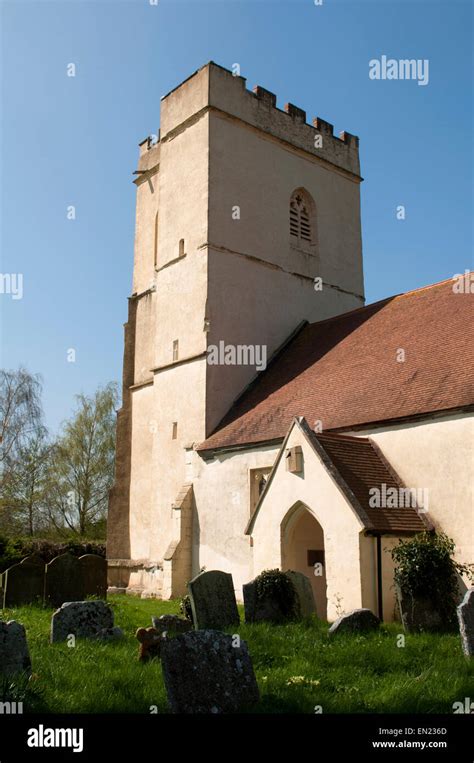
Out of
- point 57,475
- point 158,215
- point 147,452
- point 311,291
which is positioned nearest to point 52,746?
point 147,452

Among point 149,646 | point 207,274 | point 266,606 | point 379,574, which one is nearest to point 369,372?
point 379,574

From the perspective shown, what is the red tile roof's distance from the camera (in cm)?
1428

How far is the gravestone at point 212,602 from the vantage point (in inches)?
377

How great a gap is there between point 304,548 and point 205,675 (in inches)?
373

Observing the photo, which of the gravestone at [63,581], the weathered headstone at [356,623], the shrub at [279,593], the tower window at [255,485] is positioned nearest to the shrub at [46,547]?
the tower window at [255,485]

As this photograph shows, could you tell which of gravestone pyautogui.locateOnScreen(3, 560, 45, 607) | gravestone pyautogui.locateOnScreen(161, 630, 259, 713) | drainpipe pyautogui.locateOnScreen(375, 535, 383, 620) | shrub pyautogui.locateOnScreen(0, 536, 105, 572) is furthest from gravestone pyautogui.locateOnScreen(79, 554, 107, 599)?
gravestone pyautogui.locateOnScreen(161, 630, 259, 713)

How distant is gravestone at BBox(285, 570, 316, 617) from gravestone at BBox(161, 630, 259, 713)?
5.12m

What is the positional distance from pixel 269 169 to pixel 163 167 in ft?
12.3

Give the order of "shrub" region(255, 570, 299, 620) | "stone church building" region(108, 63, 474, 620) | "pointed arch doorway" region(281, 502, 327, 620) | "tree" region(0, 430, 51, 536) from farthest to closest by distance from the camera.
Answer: "tree" region(0, 430, 51, 536), "pointed arch doorway" region(281, 502, 327, 620), "stone church building" region(108, 63, 474, 620), "shrub" region(255, 570, 299, 620)

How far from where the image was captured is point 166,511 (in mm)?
20375

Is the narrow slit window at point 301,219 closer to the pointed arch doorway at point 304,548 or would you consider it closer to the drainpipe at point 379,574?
the pointed arch doorway at point 304,548

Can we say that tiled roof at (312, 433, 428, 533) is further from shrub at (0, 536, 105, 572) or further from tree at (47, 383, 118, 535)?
tree at (47, 383, 118, 535)

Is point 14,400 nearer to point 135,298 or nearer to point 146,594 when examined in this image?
point 135,298

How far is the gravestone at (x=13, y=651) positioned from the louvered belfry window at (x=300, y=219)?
18308 millimetres
